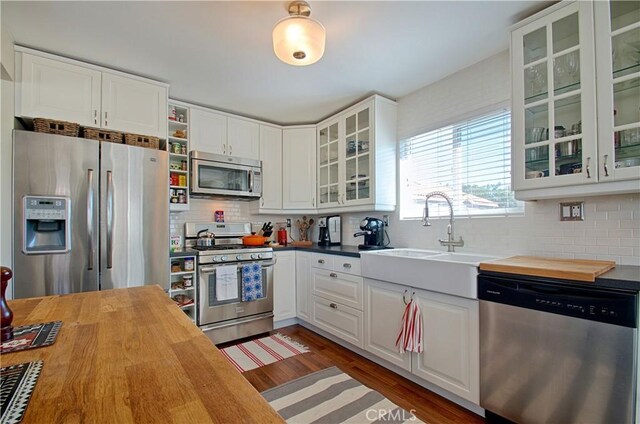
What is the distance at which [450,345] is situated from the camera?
1.88 metres

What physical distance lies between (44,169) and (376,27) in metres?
2.51

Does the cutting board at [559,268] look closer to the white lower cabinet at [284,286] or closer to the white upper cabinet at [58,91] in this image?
the white lower cabinet at [284,286]

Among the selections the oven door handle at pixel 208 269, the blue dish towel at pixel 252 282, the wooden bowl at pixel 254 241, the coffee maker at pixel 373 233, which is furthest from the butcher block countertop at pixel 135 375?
the wooden bowl at pixel 254 241

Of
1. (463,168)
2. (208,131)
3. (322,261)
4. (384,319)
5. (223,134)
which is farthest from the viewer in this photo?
(223,134)

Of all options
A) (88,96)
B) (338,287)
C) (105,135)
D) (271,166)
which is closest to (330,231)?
(338,287)

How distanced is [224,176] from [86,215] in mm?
1390

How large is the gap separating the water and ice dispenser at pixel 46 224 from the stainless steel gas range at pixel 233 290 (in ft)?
3.31

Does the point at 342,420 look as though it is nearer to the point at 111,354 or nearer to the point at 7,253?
the point at 111,354

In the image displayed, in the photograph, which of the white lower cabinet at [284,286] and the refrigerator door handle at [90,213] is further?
the white lower cabinet at [284,286]

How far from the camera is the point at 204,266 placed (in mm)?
2770

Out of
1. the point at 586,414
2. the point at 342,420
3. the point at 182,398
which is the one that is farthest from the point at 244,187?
the point at 586,414

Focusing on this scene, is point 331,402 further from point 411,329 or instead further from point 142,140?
point 142,140

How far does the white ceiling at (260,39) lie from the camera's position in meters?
1.79

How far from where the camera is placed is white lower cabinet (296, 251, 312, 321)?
321cm
